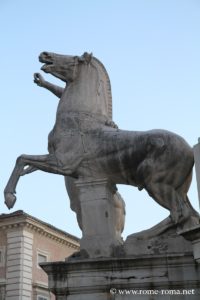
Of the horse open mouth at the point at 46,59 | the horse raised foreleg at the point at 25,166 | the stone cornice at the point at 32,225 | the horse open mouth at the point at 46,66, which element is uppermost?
the stone cornice at the point at 32,225

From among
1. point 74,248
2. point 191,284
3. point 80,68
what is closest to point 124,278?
point 191,284

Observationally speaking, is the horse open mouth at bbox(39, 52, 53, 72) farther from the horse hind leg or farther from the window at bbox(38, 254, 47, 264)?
the window at bbox(38, 254, 47, 264)

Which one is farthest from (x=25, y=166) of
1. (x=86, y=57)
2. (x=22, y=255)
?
(x=22, y=255)

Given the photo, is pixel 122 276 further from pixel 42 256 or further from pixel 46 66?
pixel 42 256

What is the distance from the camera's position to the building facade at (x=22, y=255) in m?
29.4

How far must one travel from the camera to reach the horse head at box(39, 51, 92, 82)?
9.05 meters

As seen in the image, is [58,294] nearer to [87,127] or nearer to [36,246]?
[87,127]

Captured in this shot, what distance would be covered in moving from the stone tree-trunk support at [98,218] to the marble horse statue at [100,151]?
174 millimetres

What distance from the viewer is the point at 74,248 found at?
35.9 m

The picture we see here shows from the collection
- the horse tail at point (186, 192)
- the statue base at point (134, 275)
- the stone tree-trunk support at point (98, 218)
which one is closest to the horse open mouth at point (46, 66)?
the stone tree-trunk support at point (98, 218)

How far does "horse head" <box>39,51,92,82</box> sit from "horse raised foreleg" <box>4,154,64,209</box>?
5.29 ft

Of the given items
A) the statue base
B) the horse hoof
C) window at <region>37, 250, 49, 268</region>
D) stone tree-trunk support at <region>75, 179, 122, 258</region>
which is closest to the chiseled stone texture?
the statue base

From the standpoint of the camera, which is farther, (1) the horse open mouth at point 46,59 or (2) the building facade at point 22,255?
(2) the building facade at point 22,255

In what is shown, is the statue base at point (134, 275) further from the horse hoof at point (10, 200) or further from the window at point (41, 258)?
the window at point (41, 258)
